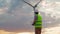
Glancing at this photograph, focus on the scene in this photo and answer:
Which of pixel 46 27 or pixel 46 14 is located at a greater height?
pixel 46 14

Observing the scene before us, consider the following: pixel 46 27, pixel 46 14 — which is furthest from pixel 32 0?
pixel 46 27

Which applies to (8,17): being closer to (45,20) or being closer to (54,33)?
(45,20)

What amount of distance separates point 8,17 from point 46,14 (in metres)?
1.14

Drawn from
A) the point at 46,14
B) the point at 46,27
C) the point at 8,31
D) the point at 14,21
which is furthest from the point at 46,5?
the point at 8,31

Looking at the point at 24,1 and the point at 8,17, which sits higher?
the point at 24,1

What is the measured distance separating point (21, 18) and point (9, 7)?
0.48m

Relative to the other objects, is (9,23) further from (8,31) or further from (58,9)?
(58,9)

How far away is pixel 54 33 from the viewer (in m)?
4.82

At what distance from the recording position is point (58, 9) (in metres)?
4.99

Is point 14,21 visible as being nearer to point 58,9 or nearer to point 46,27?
point 46,27

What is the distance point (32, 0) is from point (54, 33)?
118 cm

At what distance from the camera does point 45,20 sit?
491cm

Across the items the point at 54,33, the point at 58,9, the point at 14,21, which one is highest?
the point at 58,9

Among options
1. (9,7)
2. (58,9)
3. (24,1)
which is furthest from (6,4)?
(58,9)
